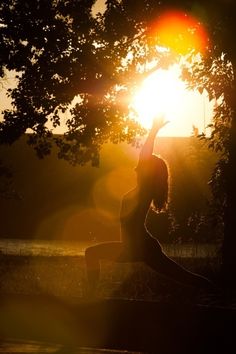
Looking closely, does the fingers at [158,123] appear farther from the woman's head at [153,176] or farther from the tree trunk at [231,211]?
the tree trunk at [231,211]

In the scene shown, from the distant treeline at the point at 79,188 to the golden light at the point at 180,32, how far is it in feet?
49.1

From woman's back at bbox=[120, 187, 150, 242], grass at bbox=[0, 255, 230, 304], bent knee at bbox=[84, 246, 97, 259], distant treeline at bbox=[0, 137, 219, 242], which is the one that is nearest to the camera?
woman's back at bbox=[120, 187, 150, 242]

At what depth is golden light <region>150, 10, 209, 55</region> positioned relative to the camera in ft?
33.4

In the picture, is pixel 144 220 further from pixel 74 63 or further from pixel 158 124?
pixel 74 63

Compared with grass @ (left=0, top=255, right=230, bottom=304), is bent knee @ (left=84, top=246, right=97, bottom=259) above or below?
above

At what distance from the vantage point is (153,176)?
7105mm

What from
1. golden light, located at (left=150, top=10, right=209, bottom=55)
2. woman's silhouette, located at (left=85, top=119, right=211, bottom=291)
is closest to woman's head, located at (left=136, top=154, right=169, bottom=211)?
woman's silhouette, located at (left=85, top=119, right=211, bottom=291)

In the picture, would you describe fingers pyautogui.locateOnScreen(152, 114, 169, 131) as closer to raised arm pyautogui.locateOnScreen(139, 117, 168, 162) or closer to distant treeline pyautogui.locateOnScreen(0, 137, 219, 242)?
raised arm pyautogui.locateOnScreen(139, 117, 168, 162)

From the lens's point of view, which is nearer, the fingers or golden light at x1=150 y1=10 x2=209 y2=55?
the fingers

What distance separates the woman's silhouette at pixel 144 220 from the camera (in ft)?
23.2

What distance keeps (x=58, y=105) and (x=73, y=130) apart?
22.9 inches

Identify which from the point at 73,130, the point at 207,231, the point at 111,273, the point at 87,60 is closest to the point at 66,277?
the point at 111,273

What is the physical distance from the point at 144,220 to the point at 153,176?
1.90 ft

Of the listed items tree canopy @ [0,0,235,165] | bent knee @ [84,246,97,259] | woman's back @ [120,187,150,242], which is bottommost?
bent knee @ [84,246,97,259]
